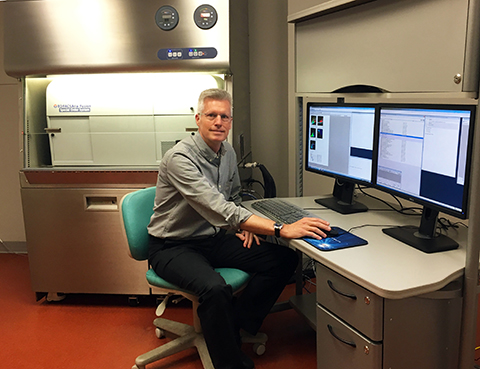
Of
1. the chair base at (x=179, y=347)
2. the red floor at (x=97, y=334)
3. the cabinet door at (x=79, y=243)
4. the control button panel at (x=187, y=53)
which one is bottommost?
the red floor at (x=97, y=334)

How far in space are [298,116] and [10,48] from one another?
163 centimetres

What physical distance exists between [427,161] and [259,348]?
1186 mm

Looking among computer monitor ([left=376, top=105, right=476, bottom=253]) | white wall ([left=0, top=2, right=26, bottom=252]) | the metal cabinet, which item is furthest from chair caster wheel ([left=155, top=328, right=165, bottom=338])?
white wall ([left=0, top=2, right=26, bottom=252])

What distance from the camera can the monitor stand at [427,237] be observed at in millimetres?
1563

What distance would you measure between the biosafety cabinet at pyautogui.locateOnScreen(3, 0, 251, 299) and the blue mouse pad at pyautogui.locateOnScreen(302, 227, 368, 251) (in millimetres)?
1073

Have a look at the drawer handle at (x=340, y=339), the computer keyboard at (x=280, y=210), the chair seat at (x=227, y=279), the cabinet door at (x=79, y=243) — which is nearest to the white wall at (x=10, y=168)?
the cabinet door at (x=79, y=243)

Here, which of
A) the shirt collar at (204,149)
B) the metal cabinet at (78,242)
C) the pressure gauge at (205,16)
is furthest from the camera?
the metal cabinet at (78,242)

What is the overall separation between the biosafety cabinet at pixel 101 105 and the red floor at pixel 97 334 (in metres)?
0.13

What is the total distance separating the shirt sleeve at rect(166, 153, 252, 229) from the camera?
1.92 metres

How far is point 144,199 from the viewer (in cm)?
213

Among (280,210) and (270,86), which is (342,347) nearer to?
(280,210)

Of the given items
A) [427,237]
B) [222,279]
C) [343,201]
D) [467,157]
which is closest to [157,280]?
[222,279]

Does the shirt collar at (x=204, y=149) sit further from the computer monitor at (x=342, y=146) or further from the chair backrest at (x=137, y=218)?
the computer monitor at (x=342, y=146)

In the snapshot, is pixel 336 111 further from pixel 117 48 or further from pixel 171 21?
pixel 117 48
